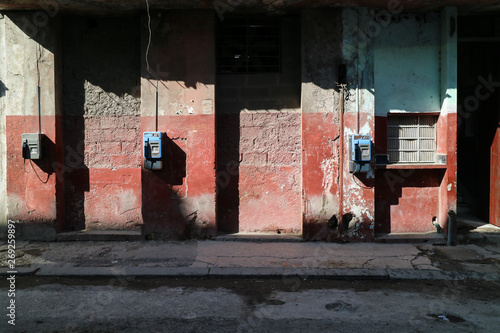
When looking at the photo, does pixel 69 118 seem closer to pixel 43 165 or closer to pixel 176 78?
pixel 43 165

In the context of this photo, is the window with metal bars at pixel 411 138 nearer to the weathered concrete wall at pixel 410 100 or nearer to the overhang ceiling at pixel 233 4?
the weathered concrete wall at pixel 410 100

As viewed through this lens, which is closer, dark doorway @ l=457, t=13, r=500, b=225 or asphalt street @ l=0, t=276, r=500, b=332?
asphalt street @ l=0, t=276, r=500, b=332

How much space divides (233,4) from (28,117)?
4.41 meters

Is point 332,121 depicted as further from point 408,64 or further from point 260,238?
point 260,238

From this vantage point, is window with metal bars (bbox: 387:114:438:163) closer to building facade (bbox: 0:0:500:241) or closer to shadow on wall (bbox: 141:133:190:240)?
building facade (bbox: 0:0:500:241)

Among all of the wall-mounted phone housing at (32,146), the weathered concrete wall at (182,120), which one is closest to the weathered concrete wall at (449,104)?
the weathered concrete wall at (182,120)

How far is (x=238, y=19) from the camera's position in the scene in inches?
325

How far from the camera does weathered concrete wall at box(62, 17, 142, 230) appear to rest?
27.2 feet

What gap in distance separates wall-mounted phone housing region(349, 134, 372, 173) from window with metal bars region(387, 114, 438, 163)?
2.55 feet

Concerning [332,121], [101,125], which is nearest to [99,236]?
[101,125]

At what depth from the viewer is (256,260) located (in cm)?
683

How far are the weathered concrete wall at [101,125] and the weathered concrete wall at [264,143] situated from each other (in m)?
1.77

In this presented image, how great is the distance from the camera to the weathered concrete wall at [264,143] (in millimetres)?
8227

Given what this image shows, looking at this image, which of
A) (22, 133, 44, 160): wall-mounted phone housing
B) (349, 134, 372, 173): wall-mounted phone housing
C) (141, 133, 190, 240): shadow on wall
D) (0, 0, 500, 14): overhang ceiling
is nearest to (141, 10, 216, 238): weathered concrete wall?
(141, 133, 190, 240): shadow on wall
